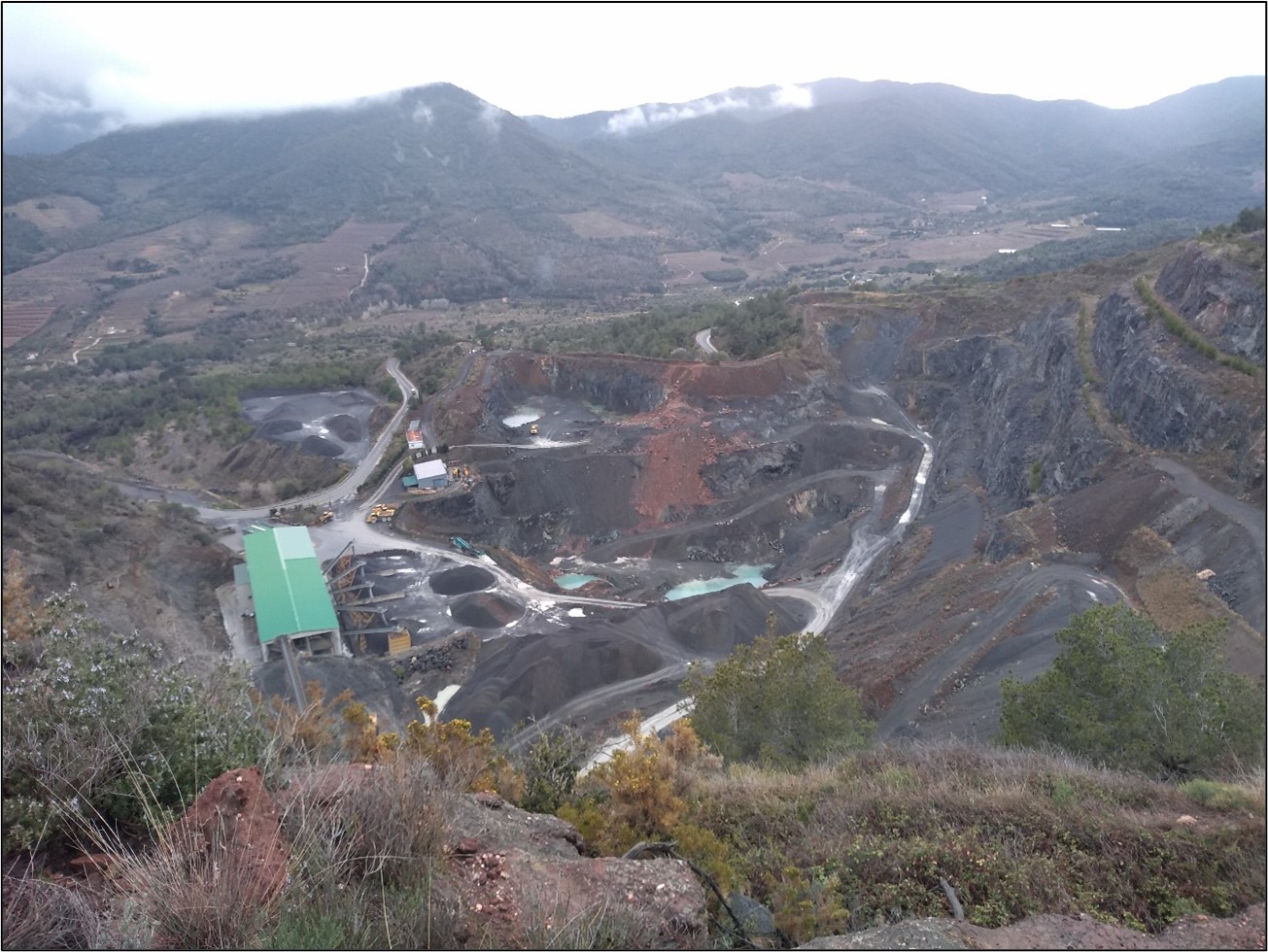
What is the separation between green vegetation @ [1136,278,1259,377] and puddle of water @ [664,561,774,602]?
2177 centimetres

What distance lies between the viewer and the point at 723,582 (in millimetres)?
38688

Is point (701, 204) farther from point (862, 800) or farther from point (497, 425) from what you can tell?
point (862, 800)

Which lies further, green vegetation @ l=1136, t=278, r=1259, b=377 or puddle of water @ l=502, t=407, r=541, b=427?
puddle of water @ l=502, t=407, r=541, b=427

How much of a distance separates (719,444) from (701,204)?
14380 cm

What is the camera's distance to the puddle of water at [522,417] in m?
50.8

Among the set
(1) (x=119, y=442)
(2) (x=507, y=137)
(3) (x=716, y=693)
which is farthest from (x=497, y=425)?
(2) (x=507, y=137)

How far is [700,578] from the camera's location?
127 ft

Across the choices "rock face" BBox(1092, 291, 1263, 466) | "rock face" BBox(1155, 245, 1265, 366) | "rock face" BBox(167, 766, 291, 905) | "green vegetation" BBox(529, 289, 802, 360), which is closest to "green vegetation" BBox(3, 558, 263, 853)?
"rock face" BBox(167, 766, 291, 905)

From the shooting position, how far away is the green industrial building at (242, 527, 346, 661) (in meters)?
29.8

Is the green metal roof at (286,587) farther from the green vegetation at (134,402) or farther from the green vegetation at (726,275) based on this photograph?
the green vegetation at (726,275)

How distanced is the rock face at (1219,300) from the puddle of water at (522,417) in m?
37.5

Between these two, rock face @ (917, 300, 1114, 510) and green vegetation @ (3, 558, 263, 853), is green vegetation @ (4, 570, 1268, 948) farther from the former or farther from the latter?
rock face @ (917, 300, 1114, 510)

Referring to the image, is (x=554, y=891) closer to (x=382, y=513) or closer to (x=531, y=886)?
(x=531, y=886)

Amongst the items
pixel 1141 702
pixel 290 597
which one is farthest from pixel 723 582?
pixel 1141 702
